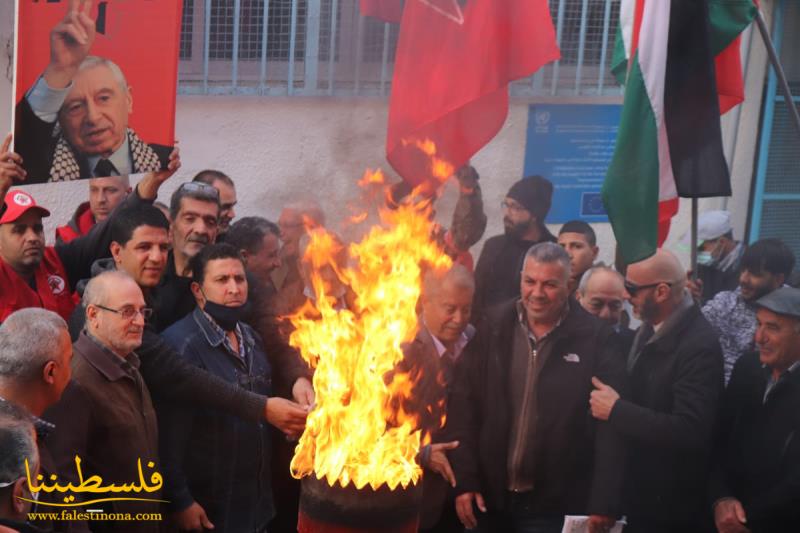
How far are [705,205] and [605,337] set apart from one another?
3.40 m

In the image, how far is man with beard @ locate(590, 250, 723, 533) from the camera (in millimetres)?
5938

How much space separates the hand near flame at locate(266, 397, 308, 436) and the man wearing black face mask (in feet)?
0.59

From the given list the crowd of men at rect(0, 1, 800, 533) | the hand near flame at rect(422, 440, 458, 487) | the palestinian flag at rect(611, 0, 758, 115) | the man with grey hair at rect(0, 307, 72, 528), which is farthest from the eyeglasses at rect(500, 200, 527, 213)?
the man with grey hair at rect(0, 307, 72, 528)

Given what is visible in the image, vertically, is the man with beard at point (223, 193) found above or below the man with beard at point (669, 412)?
above

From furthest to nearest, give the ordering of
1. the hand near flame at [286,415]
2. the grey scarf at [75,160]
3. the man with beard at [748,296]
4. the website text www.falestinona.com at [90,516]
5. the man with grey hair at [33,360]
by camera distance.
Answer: the man with beard at [748,296], the grey scarf at [75,160], the hand near flame at [286,415], the website text www.falestinona.com at [90,516], the man with grey hair at [33,360]

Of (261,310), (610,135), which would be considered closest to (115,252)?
(261,310)

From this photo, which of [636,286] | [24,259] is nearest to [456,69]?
[636,286]

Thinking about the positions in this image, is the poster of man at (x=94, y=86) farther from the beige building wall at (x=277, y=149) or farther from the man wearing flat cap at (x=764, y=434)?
the man wearing flat cap at (x=764, y=434)

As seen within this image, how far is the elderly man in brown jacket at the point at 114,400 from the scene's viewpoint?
4871 mm

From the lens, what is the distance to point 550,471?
5.91 meters

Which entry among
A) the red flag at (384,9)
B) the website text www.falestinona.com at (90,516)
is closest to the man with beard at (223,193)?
the red flag at (384,9)

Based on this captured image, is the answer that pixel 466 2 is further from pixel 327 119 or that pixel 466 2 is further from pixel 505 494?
pixel 505 494

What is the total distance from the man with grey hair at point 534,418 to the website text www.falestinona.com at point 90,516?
1.52m

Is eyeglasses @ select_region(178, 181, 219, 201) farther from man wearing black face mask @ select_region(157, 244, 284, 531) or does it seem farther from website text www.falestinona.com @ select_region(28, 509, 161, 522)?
website text www.falestinona.com @ select_region(28, 509, 161, 522)
